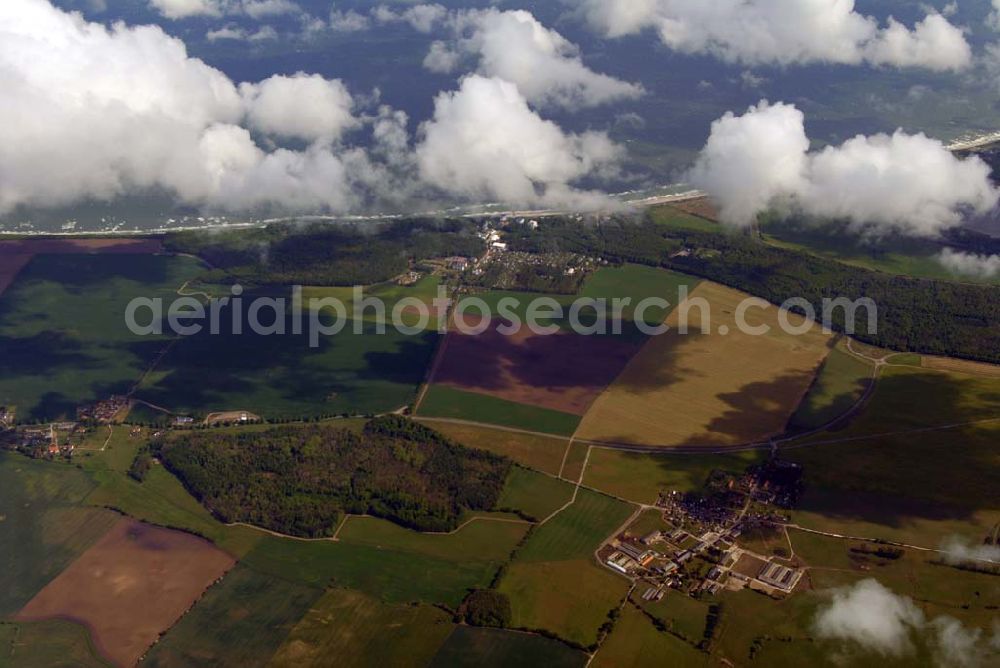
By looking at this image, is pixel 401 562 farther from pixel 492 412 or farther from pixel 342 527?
pixel 492 412

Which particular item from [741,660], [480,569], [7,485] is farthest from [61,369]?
[741,660]

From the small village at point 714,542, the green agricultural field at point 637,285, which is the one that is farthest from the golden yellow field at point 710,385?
the small village at point 714,542

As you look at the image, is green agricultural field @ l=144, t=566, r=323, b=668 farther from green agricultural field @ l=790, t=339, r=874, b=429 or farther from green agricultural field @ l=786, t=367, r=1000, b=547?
green agricultural field @ l=790, t=339, r=874, b=429

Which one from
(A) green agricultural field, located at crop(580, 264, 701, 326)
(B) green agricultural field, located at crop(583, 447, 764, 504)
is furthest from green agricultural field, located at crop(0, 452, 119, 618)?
(A) green agricultural field, located at crop(580, 264, 701, 326)

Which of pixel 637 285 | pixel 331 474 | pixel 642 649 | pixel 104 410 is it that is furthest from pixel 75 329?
pixel 642 649

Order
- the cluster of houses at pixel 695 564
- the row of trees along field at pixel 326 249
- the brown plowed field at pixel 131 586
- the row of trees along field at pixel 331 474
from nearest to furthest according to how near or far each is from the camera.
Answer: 1. the brown plowed field at pixel 131 586
2. the cluster of houses at pixel 695 564
3. the row of trees along field at pixel 331 474
4. the row of trees along field at pixel 326 249
